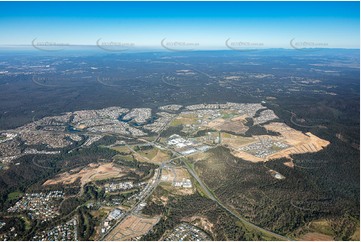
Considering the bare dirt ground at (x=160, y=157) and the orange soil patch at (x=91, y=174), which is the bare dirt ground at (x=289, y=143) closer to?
the bare dirt ground at (x=160, y=157)

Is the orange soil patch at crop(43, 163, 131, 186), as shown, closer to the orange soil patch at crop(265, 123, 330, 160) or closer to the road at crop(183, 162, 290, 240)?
the road at crop(183, 162, 290, 240)

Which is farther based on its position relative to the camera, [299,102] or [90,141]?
[299,102]

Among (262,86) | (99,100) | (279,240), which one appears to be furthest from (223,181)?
(262,86)

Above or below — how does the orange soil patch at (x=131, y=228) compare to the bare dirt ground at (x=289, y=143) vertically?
below

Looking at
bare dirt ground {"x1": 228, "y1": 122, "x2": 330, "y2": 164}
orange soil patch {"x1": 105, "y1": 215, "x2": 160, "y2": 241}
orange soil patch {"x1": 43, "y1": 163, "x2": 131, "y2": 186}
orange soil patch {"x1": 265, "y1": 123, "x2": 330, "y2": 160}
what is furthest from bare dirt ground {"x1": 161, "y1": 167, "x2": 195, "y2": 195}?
orange soil patch {"x1": 265, "y1": 123, "x2": 330, "y2": 160}

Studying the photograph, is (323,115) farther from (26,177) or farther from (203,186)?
(26,177)

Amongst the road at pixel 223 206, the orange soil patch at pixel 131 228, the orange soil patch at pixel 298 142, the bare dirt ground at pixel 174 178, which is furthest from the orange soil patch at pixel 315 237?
the orange soil patch at pixel 298 142
